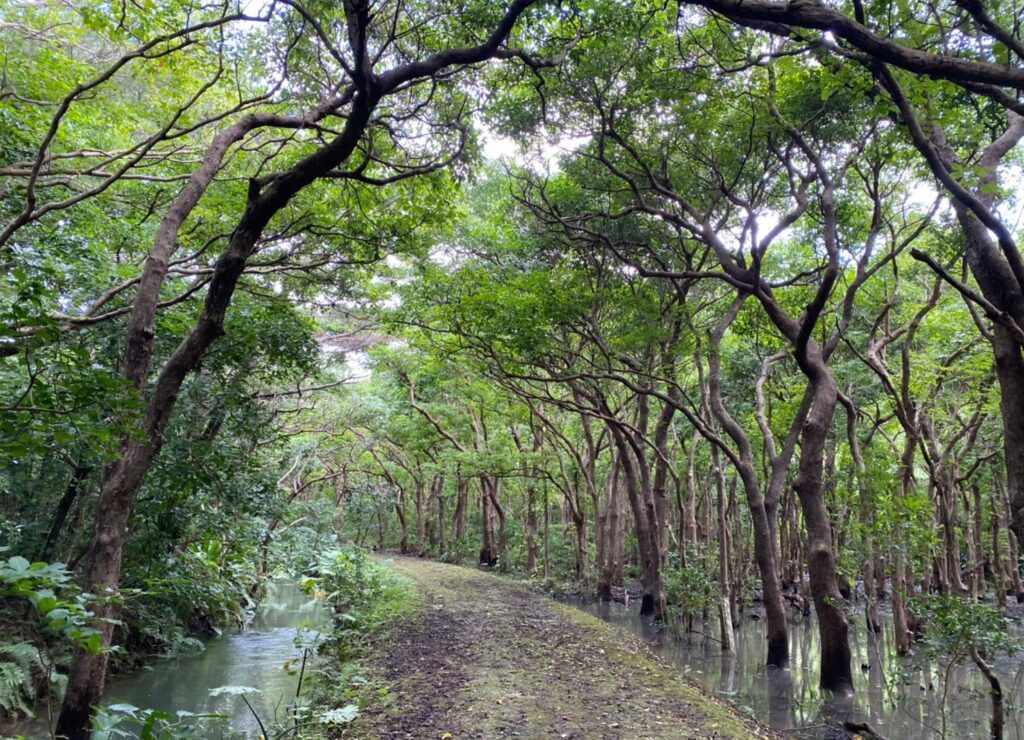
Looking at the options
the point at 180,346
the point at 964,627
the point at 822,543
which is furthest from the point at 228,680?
the point at 964,627

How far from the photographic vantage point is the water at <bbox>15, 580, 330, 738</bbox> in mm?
7457

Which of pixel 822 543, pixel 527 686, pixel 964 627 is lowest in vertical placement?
pixel 527 686

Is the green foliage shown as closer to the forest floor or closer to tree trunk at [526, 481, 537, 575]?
the forest floor

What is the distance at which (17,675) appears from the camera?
6.15m

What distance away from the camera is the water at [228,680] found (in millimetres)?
7457

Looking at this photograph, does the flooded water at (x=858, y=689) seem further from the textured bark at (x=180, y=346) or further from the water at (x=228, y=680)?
the textured bark at (x=180, y=346)

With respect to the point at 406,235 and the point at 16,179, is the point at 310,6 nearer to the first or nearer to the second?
the point at 406,235

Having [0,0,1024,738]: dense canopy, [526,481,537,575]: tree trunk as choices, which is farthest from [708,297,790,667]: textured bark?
[526,481,537,575]: tree trunk

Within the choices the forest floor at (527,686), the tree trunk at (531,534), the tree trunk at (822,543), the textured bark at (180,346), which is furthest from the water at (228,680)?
the tree trunk at (531,534)

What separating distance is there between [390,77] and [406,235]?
387 cm

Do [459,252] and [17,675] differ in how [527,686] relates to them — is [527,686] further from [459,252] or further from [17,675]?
[459,252]

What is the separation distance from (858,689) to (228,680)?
32.7ft

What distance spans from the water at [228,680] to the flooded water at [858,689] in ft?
19.4

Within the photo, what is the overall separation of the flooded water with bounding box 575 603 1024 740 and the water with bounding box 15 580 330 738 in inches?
232
